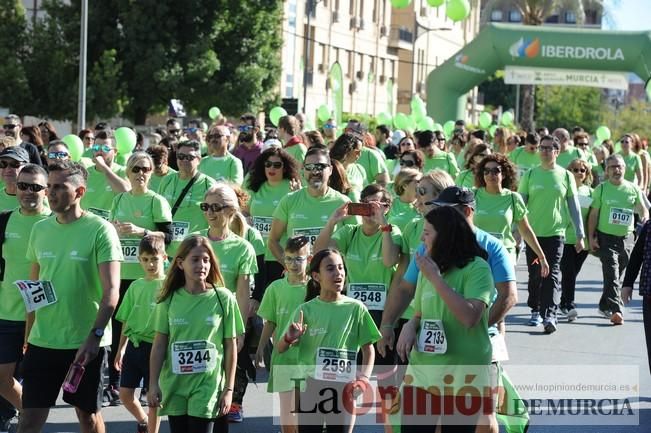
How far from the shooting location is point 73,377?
21.7 feet

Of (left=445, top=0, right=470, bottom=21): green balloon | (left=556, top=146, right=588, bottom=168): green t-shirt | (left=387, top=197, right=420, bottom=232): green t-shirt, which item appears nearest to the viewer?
(left=387, top=197, right=420, bottom=232): green t-shirt

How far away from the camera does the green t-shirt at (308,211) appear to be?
30.4ft

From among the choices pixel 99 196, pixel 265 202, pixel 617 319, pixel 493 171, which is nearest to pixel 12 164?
pixel 99 196

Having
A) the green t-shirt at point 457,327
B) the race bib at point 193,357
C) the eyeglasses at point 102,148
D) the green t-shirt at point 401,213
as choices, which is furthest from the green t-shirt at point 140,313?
the eyeglasses at point 102,148

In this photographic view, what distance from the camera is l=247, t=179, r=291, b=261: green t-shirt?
10.5 m

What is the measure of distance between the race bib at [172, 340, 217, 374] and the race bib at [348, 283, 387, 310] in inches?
78.9

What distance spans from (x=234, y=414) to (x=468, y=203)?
306cm

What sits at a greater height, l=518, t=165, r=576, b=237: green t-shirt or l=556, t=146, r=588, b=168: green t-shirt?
l=556, t=146, r=588, b=168: green t-shirt

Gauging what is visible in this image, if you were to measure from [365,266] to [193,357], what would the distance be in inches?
82.3

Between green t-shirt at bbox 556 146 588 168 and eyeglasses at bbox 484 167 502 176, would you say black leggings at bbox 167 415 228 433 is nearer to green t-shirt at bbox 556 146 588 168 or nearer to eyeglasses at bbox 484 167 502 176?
eyeglasses at bbox 484 167 502 176

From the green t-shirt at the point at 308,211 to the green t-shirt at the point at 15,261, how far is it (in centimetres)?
201

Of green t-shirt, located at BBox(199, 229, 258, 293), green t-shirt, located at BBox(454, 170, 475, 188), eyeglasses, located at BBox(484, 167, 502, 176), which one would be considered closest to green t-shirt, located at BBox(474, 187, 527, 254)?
eyeglasses, located at BBox(484, 167, 502, 176)

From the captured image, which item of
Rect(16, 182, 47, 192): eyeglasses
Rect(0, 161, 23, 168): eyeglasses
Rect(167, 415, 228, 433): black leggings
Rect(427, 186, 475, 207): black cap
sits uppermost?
Rect(0, 161, 23, 168): eyeglasses

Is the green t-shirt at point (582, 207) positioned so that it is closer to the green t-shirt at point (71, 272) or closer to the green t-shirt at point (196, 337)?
the green t-shirt at point (196, 337)
